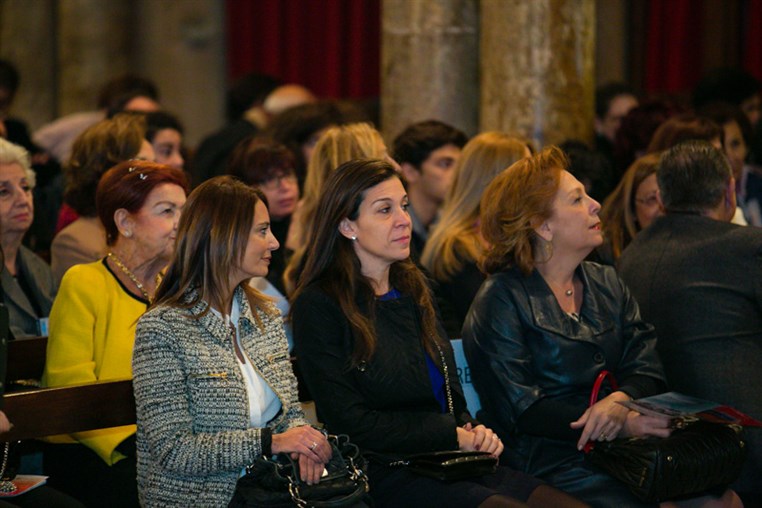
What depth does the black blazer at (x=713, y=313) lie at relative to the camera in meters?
4.80

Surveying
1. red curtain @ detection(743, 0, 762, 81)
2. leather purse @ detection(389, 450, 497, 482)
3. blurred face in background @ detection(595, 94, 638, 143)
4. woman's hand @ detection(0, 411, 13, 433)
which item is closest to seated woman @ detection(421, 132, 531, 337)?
leather purse @ detection(389, 450, 497, 482)

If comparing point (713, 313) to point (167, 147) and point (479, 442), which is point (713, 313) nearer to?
point (479, 442)

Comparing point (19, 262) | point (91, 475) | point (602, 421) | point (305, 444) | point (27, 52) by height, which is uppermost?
point (27, 52)

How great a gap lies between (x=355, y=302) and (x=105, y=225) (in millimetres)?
1079

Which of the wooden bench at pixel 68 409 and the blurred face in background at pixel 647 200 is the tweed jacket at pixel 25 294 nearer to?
the wooden bench at pixel 68 409

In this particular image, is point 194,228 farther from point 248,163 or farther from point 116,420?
point 248,163

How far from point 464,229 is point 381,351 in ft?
4.79

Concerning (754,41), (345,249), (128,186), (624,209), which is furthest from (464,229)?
(754,41)

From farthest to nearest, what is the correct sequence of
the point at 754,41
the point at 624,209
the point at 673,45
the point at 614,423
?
the point at 673,45 → the point at 754,41 → the point at 624,209 → the point at 614,423

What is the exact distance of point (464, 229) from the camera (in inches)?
223

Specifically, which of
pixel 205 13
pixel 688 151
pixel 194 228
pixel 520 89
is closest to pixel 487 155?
pixel 688 151

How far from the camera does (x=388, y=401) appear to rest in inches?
170

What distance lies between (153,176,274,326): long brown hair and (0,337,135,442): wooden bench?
0.39 metres

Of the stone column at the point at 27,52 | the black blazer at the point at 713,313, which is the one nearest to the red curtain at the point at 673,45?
the stone column at the point at 27,52
